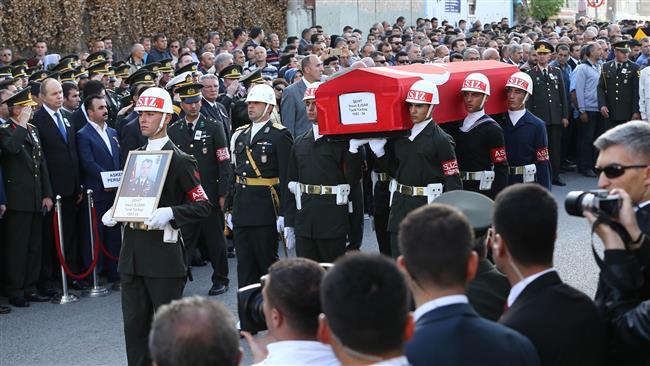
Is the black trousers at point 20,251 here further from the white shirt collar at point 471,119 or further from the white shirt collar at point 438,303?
the white shirt collar at point 438,303

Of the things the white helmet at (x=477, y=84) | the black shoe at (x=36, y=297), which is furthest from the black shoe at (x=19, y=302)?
the white helmet at (x=477, y=84)

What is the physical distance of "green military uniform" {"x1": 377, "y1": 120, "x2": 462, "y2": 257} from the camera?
7199mm

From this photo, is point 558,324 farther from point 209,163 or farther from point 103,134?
point 103,134

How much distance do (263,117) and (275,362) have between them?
16.6 ft

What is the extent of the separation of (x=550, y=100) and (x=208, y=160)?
674 cm

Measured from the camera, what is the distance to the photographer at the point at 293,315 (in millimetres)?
3096

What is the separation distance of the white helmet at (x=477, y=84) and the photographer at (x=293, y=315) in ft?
17.0

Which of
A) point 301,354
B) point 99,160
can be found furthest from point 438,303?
point 99,160

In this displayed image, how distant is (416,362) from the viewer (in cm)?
310

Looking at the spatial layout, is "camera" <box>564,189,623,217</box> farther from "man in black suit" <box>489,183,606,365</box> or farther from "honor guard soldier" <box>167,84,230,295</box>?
"honor guard soldier" <box>167,84,230,295</box>

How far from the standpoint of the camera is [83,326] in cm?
809

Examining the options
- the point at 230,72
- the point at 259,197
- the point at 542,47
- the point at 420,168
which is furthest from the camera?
the point at 542,47

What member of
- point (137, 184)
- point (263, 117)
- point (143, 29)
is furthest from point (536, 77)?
point (143, 29)

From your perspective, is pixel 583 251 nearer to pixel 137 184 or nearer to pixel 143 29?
pixel 137 184
